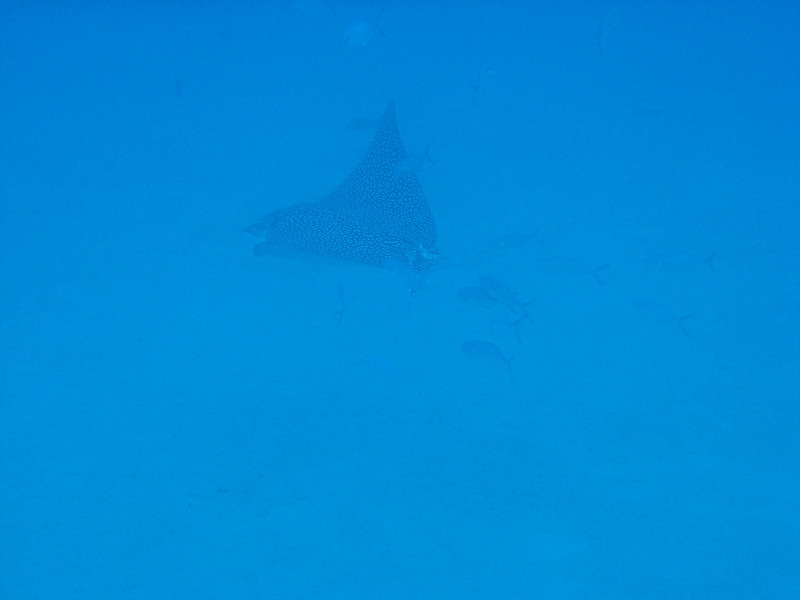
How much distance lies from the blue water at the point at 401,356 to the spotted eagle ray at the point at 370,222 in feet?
1.14

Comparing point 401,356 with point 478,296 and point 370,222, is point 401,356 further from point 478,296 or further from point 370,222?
point 370,222

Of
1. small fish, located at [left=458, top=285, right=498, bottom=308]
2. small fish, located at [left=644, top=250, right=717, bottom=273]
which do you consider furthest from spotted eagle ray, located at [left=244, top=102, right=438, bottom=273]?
small fish, located at [left=644, top=250, right=717, bottom=273]

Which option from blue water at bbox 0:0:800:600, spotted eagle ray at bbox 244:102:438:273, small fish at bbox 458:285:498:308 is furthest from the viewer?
spotted eagle ray at bbox 244:102:438:273

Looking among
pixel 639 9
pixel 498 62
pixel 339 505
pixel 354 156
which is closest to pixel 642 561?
pixel 339 505

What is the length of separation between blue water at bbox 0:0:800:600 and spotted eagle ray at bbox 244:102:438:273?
348mm

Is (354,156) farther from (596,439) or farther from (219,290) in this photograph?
(596,439)

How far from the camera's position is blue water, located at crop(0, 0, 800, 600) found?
3.49m

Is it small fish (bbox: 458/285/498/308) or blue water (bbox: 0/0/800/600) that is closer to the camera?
blue water (bbox: 0/0/800/600)

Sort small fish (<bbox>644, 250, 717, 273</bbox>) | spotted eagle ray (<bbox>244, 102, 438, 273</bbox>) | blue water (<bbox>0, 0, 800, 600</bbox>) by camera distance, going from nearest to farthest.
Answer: blue water (<bbox>0, 0, 800, 600</bbox>) → spotted eagle ray (<bbox>244, 102, 438, 273</bbox>) → small fish (<bbox>644, 250, 717, 273</bbox>)

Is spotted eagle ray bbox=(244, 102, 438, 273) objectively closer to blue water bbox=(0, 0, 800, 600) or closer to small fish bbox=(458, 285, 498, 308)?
blue water bbox=(0, 0, 800, 600)

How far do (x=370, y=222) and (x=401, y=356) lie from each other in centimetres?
182

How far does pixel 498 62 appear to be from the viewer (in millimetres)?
11859

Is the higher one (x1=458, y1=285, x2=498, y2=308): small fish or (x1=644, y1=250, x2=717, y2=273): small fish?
(x1=644, y1=250, x2=717, y2=273): small fish

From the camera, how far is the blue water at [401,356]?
3488 millimetres
